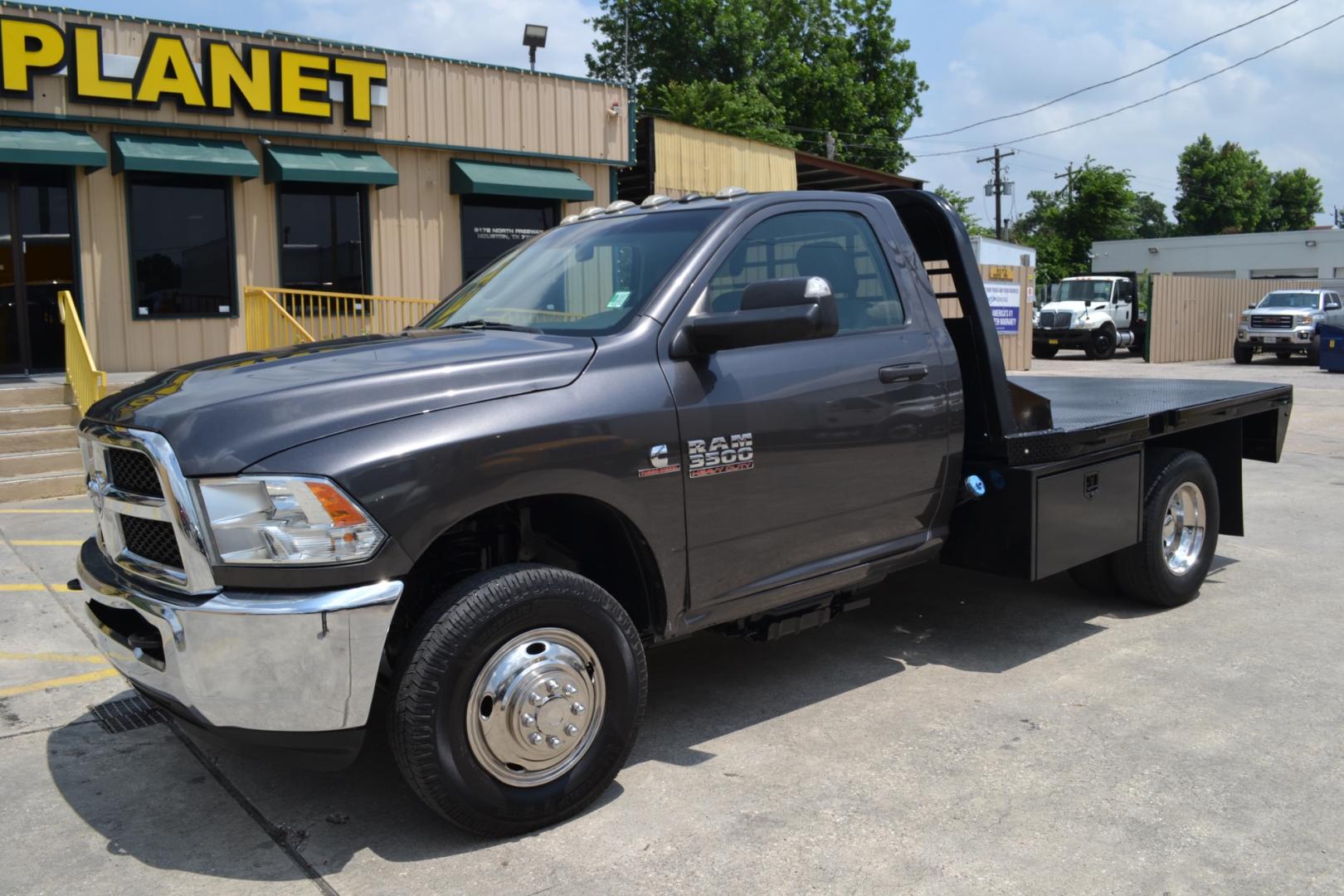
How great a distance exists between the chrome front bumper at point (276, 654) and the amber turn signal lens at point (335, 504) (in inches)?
7.6

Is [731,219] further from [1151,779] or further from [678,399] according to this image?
[1151,779]

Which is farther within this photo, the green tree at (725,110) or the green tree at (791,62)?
the green tree at (791,62)

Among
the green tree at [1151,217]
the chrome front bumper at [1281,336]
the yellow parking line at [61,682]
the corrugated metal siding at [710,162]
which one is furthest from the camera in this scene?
the green tree at [1151,217]

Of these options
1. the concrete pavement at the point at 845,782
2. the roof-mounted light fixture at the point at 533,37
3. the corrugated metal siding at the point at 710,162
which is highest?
the roof-mounted light fixture at the point at 533,37

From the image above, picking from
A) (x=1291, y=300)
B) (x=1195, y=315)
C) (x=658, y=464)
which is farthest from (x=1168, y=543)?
(x=1195, y=315)

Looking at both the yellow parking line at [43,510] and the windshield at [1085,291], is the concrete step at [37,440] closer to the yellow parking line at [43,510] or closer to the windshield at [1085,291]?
the yellow parking line at [43,510]

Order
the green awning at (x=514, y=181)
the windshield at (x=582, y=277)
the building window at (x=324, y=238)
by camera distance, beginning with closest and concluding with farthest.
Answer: the windshield at (x=582, y=277)
the building window at (x=324, y=238)
the green awning at (x=514, y=181)

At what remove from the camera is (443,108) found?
16.0 m

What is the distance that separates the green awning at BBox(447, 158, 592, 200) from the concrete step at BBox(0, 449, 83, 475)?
24.0ft

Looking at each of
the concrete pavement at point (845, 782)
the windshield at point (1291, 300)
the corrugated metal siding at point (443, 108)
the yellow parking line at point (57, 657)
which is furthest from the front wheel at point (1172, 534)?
the windshield at point (1291, 300)

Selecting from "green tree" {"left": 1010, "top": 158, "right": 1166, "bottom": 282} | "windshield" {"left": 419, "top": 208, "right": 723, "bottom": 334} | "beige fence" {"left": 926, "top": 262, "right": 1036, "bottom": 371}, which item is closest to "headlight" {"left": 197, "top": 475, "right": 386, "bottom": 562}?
"windshield" {"left": 419, "top": 208, "right": 723, "bottom": 334}

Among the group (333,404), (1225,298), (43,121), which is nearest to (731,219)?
(333,404)

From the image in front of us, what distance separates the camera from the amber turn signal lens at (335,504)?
3.01 metres

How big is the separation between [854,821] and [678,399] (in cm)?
147
